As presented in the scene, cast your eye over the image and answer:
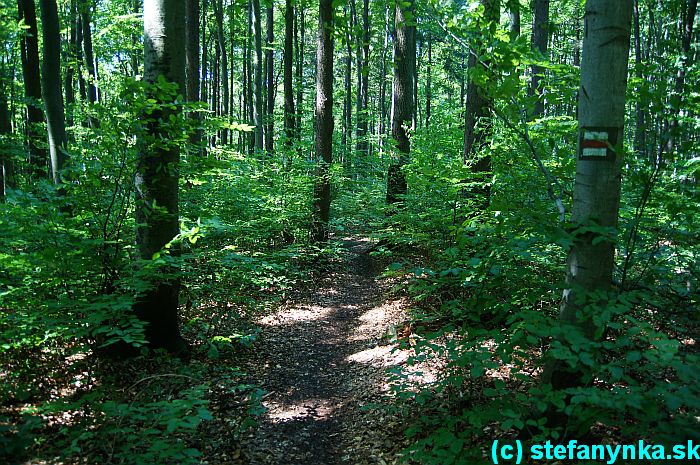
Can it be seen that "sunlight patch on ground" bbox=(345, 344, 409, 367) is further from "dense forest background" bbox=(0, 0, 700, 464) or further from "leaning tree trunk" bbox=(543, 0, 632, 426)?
"leaning tree trunk" bbox=(543, 0, 632, 426)

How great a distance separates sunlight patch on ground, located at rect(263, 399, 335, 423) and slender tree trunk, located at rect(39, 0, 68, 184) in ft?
19.2

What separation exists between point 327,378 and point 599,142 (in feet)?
13.4

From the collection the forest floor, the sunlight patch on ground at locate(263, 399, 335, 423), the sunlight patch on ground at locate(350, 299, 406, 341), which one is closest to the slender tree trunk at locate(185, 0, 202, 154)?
the forest floor

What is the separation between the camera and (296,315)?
7.70m

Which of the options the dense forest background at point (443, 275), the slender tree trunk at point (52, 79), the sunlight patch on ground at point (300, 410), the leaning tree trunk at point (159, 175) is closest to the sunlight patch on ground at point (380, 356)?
the dense forest background at point (443, 275)

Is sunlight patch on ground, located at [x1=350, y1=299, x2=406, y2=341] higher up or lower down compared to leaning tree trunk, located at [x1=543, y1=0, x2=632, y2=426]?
lower down

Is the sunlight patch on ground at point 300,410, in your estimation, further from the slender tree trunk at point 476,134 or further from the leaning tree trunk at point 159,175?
the slender tree trunk at point 476,134

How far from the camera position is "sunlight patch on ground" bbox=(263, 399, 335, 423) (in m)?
4.39

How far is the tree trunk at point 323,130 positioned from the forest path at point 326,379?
2.02 meters

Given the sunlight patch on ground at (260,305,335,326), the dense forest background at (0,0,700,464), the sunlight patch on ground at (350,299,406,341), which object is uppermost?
the dense forest background at (0,0,700,464)

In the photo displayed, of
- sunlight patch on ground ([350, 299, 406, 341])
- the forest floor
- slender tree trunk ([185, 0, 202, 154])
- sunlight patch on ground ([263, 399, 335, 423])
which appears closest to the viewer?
the forest floor

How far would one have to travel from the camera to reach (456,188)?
6.20 m

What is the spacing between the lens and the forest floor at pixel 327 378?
380 cm

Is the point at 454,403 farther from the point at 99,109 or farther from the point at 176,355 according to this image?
the point at 99,109
